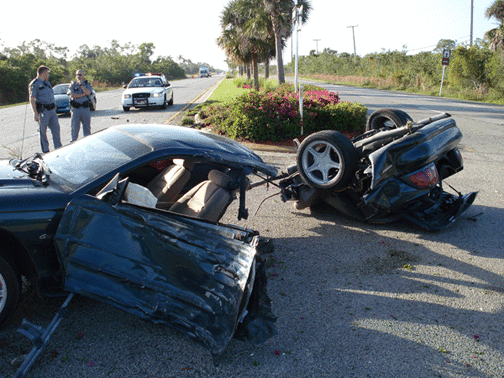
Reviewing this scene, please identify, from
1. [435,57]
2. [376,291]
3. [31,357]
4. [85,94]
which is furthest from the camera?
[435,57]

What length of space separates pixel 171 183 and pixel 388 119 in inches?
140

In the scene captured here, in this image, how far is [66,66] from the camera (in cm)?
6009

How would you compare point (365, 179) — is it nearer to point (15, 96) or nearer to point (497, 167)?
point (497, 167)

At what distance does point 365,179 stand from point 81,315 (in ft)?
A: 11.3

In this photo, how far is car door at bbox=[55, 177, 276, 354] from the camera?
272 cm

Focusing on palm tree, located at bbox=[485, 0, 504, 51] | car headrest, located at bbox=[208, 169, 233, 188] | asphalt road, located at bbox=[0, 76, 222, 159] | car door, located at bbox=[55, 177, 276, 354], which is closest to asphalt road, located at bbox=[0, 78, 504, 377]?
car door, located at bbox=[55, 177, 276, 354]

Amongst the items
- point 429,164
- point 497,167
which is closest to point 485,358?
point 429,164

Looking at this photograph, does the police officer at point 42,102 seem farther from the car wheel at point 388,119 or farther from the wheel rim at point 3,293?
the car wheel at point 388,119

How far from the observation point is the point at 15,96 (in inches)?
1329

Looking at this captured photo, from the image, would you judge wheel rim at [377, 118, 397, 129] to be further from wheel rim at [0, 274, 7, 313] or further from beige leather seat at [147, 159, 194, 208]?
wheel rim at [0, 274, 7, 313]

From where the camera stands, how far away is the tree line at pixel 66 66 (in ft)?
109

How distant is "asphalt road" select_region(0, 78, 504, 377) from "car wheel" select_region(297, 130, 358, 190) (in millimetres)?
657

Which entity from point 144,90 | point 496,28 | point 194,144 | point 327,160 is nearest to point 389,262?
point 327,160

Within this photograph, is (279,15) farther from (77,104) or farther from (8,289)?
(8,289)
